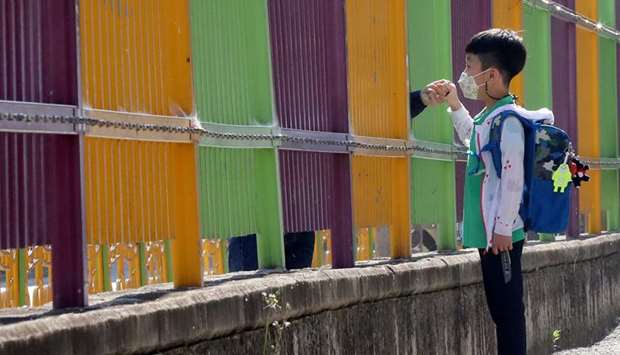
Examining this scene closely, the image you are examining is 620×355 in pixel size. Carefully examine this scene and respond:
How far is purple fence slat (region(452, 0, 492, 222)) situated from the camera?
33.3 feet

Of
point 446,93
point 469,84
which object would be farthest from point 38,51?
point 446,93

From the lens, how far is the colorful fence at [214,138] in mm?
5059

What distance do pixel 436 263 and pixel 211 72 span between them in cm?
221

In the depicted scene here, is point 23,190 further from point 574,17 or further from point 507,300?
point 574,17

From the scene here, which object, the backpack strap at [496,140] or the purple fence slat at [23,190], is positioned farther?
the backpack strap at [496,140]

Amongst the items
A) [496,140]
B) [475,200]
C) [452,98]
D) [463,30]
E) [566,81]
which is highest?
[463,30]

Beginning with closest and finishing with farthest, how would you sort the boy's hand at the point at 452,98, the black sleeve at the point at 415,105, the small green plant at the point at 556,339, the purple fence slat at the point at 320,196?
the purple fence slat at the point at 320,196, the boy's hand at the point at 452,98, the black sleeve at the point at 415,105, the small green plant at the point at 556,339

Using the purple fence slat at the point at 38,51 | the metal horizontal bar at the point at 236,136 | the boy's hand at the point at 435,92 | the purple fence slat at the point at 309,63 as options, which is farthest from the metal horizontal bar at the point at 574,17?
the purple fence slat at the point at 38,51

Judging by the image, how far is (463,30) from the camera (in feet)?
34.2

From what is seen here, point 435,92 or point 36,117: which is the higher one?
point 435,92

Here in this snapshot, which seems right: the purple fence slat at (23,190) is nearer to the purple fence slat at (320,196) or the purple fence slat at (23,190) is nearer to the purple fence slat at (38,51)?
the purple fence slat at (38,51)

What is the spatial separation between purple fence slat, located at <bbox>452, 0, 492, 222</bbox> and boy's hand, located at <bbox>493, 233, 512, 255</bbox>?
296 cm

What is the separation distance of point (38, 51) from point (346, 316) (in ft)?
7.37

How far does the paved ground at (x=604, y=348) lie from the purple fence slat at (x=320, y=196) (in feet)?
11.0
